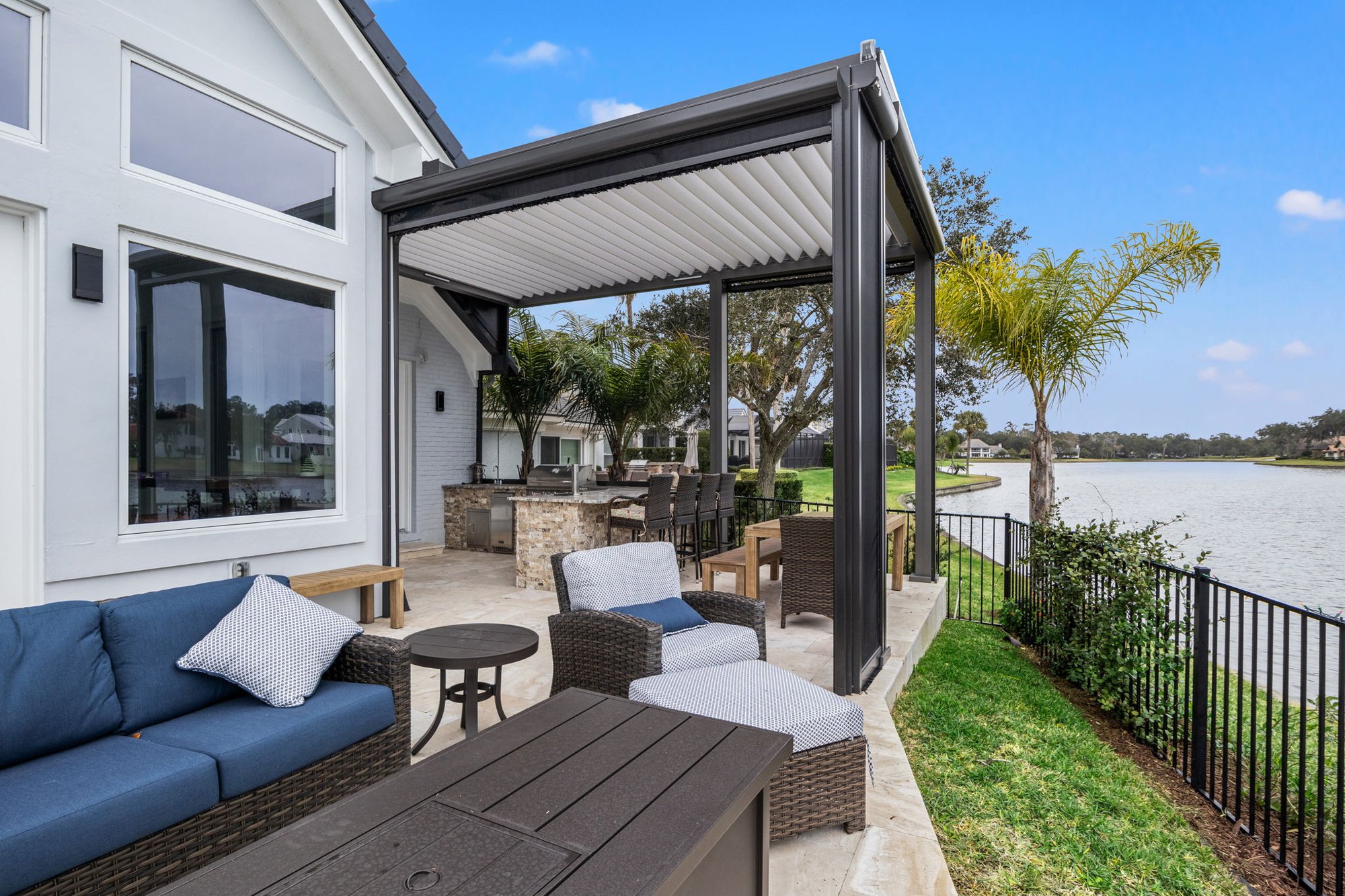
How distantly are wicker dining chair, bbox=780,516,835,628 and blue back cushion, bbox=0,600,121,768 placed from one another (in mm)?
3644

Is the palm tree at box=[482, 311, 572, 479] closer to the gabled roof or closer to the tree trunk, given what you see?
the gabled roof

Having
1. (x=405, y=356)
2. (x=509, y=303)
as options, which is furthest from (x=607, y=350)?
(x=405, y=356)

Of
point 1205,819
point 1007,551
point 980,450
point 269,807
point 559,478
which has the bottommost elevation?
point 1205,819

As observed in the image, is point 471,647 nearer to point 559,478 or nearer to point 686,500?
point 686,500

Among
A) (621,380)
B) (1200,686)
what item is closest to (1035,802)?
(1200,686)

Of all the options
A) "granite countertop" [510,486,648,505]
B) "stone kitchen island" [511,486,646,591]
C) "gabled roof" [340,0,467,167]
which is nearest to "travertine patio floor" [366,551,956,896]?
"stone kitchen island" [511,486,646,591]

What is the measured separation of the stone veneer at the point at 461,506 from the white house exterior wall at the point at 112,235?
142 inches

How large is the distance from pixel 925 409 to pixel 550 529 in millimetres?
3393

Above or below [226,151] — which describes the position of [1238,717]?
below

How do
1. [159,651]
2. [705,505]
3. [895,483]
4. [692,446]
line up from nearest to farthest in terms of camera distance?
[159,651]
[705,505]
[692,446]
[895,483]

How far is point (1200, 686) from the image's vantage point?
11.6ft

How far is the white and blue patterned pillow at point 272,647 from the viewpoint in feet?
8.05

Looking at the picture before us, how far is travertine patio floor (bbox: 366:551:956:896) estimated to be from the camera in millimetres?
2158

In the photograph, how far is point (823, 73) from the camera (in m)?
3.35
